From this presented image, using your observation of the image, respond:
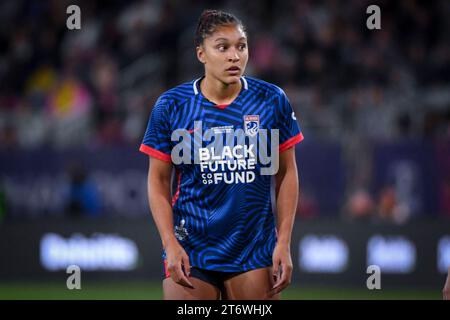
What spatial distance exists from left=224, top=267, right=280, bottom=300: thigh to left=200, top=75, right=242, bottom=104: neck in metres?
0.92

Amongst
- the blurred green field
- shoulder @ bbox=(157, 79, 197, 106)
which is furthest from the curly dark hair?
the blurred green field

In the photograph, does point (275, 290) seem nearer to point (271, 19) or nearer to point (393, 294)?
point (393, 294)

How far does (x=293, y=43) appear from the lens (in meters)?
16.9

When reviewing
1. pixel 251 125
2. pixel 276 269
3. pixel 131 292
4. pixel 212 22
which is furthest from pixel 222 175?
pixel 131 292

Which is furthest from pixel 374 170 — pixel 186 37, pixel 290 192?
pixel 290 192

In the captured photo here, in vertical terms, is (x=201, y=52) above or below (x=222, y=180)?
above

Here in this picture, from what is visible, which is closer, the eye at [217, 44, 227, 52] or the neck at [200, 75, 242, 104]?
the eye at [217, 44, 227, 52]

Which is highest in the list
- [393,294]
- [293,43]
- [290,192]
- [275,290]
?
[293,43]

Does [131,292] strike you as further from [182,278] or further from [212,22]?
[212,22]

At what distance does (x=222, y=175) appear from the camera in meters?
5.18

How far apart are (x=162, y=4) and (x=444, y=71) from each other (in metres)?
5.42

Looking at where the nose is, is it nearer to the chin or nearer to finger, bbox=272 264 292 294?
the chin

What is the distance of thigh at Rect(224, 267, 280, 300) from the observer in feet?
16.8

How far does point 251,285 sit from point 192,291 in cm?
31
